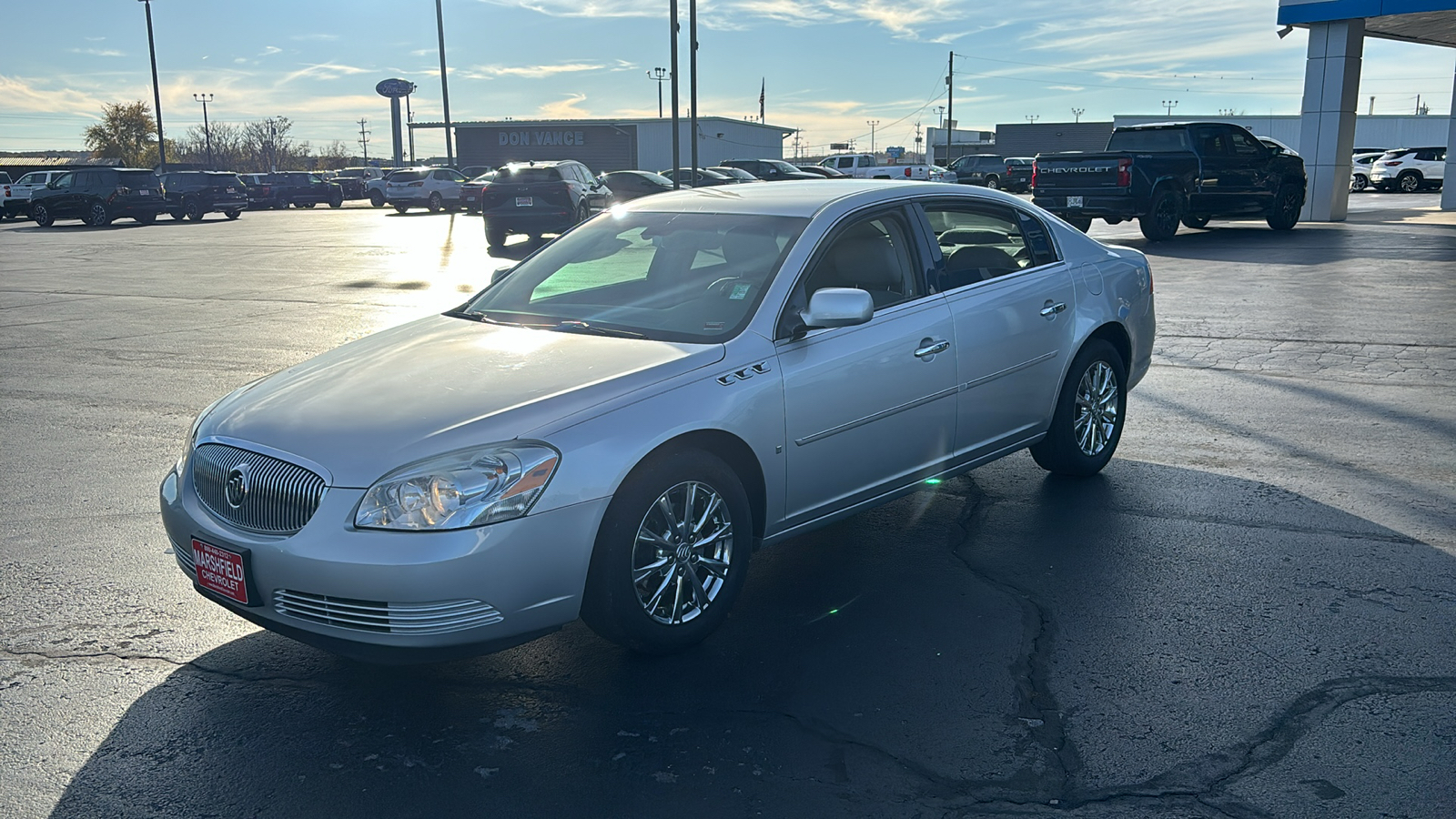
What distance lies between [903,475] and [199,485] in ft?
8.68

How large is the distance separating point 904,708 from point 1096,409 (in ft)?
9.68

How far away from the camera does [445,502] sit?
11.2ft

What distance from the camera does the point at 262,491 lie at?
11.8 ft

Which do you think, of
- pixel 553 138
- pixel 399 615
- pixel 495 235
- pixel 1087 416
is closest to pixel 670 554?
pixel 399 615

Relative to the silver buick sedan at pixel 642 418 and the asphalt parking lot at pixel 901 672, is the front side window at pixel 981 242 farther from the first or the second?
the asphalt parking lot at pixel 901 672

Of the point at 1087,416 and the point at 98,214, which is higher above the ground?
the point at 98,214

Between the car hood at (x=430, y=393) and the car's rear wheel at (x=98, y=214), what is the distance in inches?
1417

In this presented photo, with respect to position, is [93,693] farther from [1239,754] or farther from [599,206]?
[599,206]

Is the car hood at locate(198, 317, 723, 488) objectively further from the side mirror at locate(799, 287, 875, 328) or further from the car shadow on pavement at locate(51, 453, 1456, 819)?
the car shadow on pavement at locate(51, 453, 1456, 819)

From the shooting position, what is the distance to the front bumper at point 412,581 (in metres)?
3.34

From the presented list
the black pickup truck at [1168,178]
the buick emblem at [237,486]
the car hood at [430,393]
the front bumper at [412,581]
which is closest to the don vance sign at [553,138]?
the black pickup truck at [1168,178]

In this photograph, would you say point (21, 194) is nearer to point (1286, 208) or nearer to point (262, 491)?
point (1286, 208)

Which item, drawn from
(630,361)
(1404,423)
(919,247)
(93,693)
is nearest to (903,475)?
(919,247)

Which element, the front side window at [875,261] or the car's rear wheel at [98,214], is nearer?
the front side window at [875,261]
